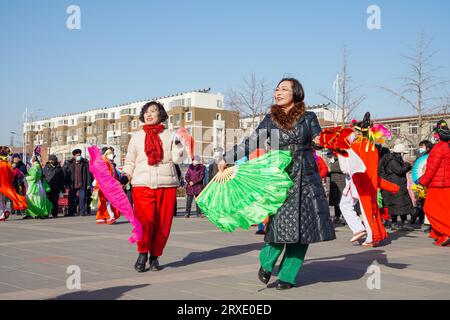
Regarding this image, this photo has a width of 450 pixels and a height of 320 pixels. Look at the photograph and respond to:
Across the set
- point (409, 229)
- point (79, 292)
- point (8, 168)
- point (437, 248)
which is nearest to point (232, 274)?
point (79, 292)

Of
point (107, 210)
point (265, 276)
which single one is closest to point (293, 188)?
point (265, 276)

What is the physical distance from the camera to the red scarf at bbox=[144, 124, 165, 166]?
7379mm

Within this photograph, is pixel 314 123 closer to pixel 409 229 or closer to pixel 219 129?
pixel 409 229

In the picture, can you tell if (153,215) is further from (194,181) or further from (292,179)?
(194,181)

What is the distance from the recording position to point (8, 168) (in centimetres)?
1609

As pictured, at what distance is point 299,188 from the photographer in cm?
590

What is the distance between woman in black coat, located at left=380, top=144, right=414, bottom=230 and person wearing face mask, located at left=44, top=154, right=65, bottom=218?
10.1 metres

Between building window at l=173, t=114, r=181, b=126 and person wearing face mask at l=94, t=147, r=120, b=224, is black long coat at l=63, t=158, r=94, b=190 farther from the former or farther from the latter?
building window at l=173, t=114, r=181, b=126

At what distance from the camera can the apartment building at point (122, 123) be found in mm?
87312

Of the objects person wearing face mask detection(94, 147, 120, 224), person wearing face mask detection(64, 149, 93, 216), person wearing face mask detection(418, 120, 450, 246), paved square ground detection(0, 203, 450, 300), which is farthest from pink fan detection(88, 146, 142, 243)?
person wearing face mask detection(64, 149, 93, 216)

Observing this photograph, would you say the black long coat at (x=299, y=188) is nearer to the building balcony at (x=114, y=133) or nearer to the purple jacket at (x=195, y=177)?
the purple jacket at (x=195, y=177)

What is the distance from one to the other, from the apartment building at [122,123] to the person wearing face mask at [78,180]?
48.9m

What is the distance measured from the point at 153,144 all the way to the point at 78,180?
11.9 m

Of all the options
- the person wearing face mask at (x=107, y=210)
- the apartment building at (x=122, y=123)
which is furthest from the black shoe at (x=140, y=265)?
the apartment building at (x=122, y=123)
